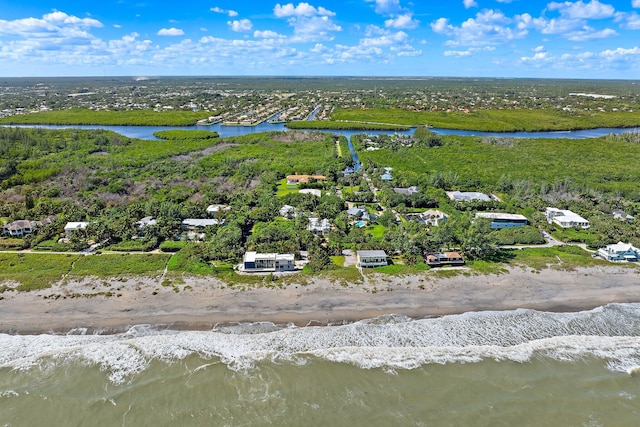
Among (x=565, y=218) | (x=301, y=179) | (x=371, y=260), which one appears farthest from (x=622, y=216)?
(x=301, y=179)

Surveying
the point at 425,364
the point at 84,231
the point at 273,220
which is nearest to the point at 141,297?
the point at 84,231

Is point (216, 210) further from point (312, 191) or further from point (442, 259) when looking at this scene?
point (442, 259)

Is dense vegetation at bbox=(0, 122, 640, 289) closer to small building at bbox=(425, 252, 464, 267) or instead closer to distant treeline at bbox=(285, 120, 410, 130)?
small building at bbox=(425, 252, 464, 267)

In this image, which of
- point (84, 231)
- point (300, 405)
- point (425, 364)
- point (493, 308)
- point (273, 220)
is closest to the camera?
point (300, 405)

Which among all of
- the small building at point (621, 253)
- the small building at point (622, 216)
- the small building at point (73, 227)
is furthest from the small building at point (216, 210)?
the small building at point (622, 216)

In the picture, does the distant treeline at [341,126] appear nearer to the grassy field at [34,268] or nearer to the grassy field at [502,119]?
the grassy field at [502,119]

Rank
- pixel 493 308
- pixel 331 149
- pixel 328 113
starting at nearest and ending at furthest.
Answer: pixel 493 308
pixel 331 149
pixel 328 113

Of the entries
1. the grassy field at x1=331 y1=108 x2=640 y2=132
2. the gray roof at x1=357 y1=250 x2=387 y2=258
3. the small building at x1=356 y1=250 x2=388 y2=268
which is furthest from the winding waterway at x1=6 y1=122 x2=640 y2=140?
the small building at x1=356 y1=250 x2=388 y2=268

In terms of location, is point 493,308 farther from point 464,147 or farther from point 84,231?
point 464,147
